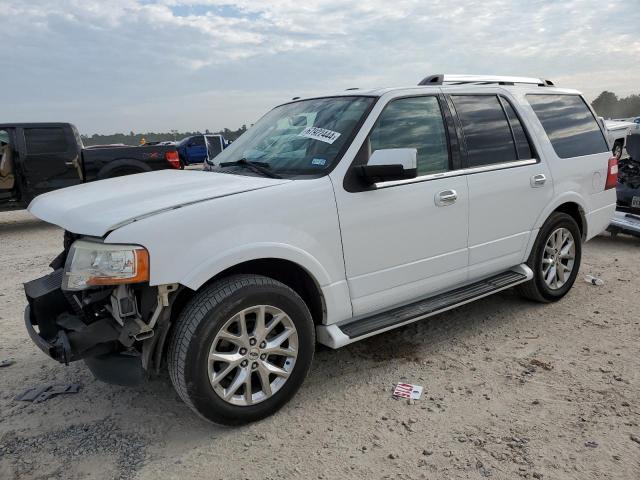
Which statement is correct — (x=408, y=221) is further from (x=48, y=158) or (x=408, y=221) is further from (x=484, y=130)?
(x=48, y=158)

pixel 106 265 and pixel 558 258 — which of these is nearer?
pixel 106 265

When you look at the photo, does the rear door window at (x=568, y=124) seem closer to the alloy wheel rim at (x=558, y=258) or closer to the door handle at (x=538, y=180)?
the door handle at (x=538, y=180)

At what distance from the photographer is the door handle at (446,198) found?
3583mm

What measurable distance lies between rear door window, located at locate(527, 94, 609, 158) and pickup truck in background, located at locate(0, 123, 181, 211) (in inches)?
316

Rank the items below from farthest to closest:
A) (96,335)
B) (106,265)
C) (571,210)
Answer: (571,210)
(96,335)
(106,265)

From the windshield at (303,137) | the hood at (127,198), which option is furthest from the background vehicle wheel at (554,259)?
the hood at (127,198)

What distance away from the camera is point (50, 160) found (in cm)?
972

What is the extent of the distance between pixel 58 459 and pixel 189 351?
3.04 feet

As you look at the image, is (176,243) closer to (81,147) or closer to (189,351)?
(189,351)

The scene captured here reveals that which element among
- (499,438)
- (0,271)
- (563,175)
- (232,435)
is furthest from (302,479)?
(0,271)

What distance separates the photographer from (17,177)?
9.48 m

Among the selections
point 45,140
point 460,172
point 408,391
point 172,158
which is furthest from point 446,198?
point 45,140

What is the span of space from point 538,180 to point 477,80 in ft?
3.22

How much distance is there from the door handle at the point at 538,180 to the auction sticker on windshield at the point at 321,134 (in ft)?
6.11
